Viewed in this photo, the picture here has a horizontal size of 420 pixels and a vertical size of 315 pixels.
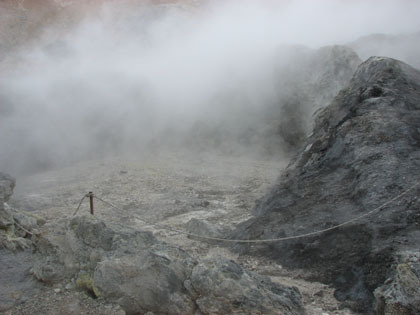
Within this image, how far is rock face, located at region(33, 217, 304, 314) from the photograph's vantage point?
3324 mm

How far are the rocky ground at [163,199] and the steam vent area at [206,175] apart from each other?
0.11ft

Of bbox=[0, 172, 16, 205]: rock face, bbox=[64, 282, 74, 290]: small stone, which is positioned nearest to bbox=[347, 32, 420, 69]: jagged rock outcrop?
bbox=[0, 172, 16, 205]: rock face

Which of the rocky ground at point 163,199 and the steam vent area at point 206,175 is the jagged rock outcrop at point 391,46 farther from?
the rocky ground at point 163,199

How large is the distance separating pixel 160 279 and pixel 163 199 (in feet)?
14.0

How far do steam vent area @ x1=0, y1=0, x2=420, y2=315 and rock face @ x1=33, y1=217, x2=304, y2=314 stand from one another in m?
0.01

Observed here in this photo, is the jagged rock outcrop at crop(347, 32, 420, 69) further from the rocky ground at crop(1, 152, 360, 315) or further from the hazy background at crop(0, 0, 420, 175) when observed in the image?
the rocky ground at crop(1, 152, 360, 315)

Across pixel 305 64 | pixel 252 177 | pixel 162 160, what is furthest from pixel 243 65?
pixel 252 177

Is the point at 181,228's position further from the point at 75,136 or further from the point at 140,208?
the point at 75,136

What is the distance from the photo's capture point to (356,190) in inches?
200

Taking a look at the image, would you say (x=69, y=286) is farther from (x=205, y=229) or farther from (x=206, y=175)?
(x=206, y=175)

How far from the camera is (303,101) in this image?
1277cm

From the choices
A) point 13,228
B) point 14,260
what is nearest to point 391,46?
point 13,228


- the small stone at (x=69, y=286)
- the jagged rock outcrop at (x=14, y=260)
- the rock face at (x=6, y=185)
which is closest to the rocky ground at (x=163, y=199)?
the small stone at (x=69, y=286)

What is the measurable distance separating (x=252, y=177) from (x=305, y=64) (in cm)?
543
